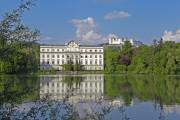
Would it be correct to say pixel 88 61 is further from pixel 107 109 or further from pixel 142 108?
pixel 107 109

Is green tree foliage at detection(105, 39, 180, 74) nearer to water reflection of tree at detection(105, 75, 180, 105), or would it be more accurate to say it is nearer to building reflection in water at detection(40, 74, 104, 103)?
building reflection in water at detection(40, 74, 104, 103)

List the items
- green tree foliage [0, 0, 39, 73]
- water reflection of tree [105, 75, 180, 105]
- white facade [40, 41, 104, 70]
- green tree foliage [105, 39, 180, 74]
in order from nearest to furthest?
1. green tree foliage [0, 0, 39, 73]
2. water reflection of tree [105, 75, 180, 105]
3. green tree foliage [105, 39, 180, 74]
4. white facade [40, 41, 104, 70]

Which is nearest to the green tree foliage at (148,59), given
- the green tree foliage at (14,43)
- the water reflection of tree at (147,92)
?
the water reflection of tree at (147,92)

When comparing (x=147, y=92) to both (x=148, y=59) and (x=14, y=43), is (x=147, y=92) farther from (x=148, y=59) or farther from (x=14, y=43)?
(x=148, y=59)

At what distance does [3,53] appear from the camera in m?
5.46

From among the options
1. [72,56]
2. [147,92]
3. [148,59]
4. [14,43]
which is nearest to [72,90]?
[14,43]

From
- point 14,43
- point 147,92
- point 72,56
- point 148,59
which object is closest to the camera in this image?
point 14,43

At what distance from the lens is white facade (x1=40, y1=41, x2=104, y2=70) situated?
131 m

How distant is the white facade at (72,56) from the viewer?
13112 cm

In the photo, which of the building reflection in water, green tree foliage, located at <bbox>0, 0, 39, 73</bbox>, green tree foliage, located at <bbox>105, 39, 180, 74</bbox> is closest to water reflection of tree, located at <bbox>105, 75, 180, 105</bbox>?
the building reflection in water

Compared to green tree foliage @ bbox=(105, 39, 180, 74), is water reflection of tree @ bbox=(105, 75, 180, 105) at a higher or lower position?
lower

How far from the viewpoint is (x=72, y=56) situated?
133 meters

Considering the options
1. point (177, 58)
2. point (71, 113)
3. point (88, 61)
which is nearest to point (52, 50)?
point (88, 61)

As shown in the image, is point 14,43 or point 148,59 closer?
point 14,43
